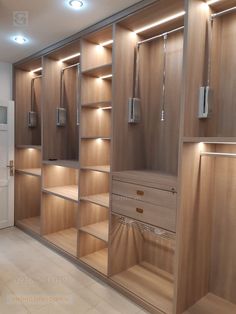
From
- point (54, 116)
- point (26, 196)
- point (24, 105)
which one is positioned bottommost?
point (26, 196)

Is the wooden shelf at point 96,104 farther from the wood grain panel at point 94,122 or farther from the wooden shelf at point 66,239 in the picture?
the wooden shelf at point 66,239

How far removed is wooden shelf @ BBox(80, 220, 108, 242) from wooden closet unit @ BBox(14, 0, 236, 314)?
0.08ft

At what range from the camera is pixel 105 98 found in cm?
297

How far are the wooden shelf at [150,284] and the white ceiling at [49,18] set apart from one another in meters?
2.47

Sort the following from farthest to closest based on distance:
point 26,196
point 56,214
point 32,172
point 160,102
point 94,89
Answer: point 26,196 < point 32,172 < point 56,214 < point 94,89 < point 160,102

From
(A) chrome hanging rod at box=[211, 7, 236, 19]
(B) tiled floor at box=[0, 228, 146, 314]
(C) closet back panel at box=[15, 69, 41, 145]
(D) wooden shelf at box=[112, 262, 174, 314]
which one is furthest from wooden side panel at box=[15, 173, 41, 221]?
(A) chrome hanging rod at box=[211, 7, 236, 19]

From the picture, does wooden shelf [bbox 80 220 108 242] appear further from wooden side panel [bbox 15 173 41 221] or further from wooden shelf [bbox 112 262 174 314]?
wooden side panel [bbox 15 173 41 221]

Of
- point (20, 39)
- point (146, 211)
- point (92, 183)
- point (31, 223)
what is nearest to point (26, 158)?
point (31, 223)

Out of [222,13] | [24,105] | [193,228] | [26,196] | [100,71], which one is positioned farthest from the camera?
[26,196]

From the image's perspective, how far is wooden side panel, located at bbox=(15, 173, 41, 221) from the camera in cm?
403

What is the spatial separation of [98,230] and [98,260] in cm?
34

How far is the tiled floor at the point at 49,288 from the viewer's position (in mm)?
A: 2145

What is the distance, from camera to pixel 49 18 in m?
2.43

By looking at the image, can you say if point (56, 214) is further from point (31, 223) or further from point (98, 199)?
point (98, 199)
